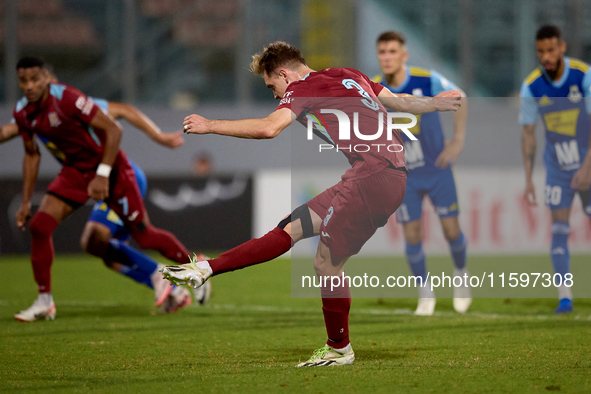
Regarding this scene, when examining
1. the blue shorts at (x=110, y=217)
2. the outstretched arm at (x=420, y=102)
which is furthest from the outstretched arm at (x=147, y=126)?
the outstretched arm at (x=420, y=102)

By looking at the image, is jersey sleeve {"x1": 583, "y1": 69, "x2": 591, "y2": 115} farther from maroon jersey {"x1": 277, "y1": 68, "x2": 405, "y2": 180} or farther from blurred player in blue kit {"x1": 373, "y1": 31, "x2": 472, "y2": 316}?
maroon jersey {"x1": 277, "y1": 68, "x2": 405, "y2": 180}

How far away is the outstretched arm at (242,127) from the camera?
139 inches

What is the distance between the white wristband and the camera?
577 cm

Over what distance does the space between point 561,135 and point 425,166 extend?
117 cm

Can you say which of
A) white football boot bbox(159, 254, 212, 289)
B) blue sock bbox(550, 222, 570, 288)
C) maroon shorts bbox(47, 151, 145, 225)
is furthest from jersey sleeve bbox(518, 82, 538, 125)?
white football boot bbox(159, 254, 212, 289)

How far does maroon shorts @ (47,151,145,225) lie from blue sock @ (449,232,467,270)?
108 inches

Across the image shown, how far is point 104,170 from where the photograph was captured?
19.0 ft

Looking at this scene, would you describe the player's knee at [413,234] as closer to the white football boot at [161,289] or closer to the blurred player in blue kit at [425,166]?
the blurred player in blue kit at [425,166]

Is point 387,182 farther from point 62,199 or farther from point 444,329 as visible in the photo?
point 62,199

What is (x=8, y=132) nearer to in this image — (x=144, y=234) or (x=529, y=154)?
(x=144, y=234)

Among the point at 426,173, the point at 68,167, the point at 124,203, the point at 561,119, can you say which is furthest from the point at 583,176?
the point at 68,167

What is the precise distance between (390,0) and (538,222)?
7381 millimetres

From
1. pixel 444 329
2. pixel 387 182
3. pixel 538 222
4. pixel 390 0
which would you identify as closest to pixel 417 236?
pixel 444 329

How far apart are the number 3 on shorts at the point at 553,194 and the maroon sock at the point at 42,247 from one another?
412 centimetres
